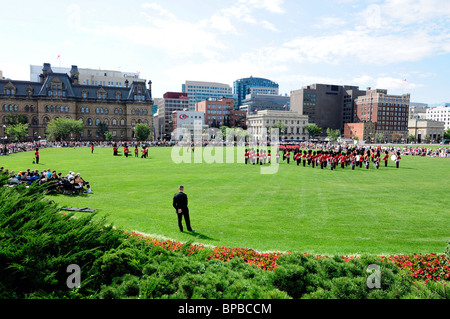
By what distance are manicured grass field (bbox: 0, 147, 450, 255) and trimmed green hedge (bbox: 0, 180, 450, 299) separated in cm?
147

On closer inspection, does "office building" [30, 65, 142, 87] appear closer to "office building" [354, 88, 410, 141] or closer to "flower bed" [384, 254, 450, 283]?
"office building" [354, 88, 410, 141]

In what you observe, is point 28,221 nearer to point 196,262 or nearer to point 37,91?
point 196,262

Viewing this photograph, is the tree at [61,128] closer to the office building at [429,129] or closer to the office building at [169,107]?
the office building at [169,107]

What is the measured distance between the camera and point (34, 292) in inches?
207

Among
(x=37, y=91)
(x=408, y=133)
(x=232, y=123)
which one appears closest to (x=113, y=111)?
(x=37, y=91)

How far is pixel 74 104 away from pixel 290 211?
3881 inches

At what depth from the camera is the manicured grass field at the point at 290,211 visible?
33.3ft

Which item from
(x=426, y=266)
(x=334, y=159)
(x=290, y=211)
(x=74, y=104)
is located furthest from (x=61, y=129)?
(x=426, y=266)

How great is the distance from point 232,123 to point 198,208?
475ft

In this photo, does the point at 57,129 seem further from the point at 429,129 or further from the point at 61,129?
the point at 429,129

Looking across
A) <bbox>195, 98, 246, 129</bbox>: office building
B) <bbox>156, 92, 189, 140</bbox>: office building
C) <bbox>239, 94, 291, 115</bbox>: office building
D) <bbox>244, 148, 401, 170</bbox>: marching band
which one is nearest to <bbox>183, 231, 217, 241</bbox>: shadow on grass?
<bbox>244, 148, 401, 170</bbox>: marching band

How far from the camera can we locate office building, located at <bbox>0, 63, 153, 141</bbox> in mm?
91062

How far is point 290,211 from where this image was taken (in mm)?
13844
